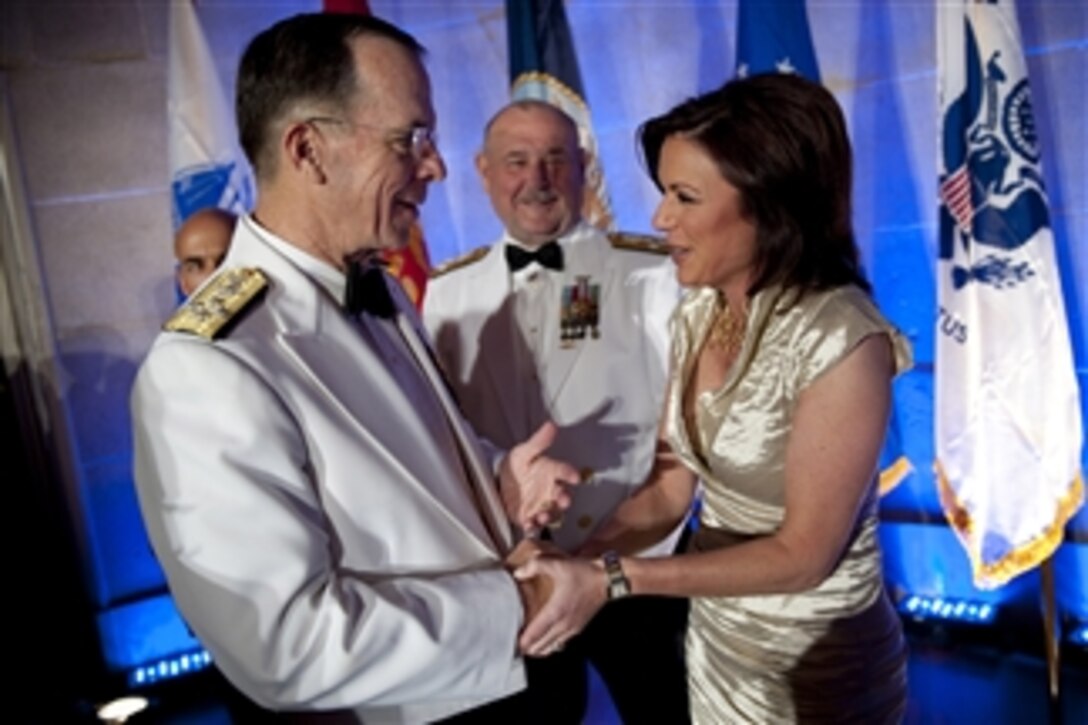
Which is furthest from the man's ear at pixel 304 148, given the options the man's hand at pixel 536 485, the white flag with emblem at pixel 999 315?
the white flag with emblem at pixel 999 315

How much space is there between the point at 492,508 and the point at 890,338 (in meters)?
0.69

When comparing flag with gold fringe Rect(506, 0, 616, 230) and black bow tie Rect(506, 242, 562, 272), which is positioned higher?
flag with gold fringe Rect(506, 0, 616, 230)

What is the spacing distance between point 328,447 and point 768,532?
30.5 inches

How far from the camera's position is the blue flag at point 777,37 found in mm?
3033

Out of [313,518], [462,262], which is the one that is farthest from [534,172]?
[313,518]

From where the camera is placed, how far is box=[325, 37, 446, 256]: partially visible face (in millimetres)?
1204

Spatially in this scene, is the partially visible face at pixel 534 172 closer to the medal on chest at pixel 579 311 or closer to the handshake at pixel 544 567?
the medal on chest at pixel 579 311

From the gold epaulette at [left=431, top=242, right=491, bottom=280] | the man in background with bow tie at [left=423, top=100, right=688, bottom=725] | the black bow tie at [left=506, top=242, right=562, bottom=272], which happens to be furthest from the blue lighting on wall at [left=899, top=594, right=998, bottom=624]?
the gold epaulette at [left=431, top=242, right=491, bottom=280]

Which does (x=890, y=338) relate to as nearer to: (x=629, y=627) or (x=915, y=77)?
(x=629, y=627)

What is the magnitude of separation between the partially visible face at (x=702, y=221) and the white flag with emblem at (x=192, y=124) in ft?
7.76

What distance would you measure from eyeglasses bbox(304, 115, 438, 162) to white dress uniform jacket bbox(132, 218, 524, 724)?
19 centimetres

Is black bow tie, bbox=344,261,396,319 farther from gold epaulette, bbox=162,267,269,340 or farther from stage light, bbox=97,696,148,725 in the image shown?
stage light, bbox=97,696,148,725

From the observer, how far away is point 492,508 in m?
1.36

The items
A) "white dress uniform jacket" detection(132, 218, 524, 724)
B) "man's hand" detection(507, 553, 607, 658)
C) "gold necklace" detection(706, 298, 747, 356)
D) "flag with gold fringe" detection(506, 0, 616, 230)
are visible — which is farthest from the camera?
"flag with gold fringe" detection(506, 0, 616, 230)
